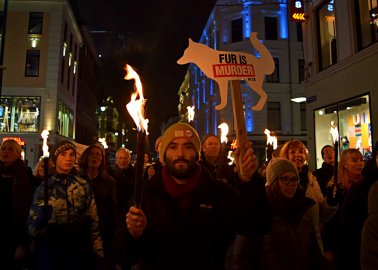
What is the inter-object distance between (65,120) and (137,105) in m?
34.2

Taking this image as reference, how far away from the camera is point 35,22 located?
30516mm

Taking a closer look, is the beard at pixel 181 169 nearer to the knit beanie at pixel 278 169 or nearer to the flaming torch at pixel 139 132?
the flaming torch at pixel 139 132

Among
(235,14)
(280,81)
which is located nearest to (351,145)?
(280,81)

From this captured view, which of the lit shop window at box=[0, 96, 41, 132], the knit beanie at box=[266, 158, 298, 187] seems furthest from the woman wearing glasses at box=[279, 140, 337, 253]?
the lit shop window at box=[0, 96, 41, 132]

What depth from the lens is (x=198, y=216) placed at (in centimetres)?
261

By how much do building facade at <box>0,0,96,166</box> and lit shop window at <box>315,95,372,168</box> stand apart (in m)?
22.3

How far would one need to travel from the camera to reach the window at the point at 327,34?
560 inches

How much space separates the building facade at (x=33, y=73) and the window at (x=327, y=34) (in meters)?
22.2

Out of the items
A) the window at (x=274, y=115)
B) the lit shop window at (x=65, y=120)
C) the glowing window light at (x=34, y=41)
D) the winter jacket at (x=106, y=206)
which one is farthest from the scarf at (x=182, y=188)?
the glowing window light at (x=34, y=41)

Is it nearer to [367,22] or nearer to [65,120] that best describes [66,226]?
[367,22]

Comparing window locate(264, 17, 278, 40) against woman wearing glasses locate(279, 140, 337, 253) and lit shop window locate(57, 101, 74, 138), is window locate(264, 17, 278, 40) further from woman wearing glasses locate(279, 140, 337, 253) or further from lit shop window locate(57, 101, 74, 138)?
woman wearing glasses locate(279, 140, 337, 253)

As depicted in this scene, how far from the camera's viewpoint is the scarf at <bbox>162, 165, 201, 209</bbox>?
2674mm

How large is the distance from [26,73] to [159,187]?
30.7 metres

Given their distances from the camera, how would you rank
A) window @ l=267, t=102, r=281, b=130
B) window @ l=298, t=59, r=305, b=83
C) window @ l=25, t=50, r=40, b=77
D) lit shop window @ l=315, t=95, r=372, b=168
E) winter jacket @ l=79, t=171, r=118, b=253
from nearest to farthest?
winter jacket @ l=79, t=171, r=118, b=253 → lit shop window @ l=315, t=95, r=372, b=168 → window @ l=25, t=50, r=40, b=77 → window @ l=267, t=102, r=281, b=130 → window @ l=298, t=59, r=305, b=83
